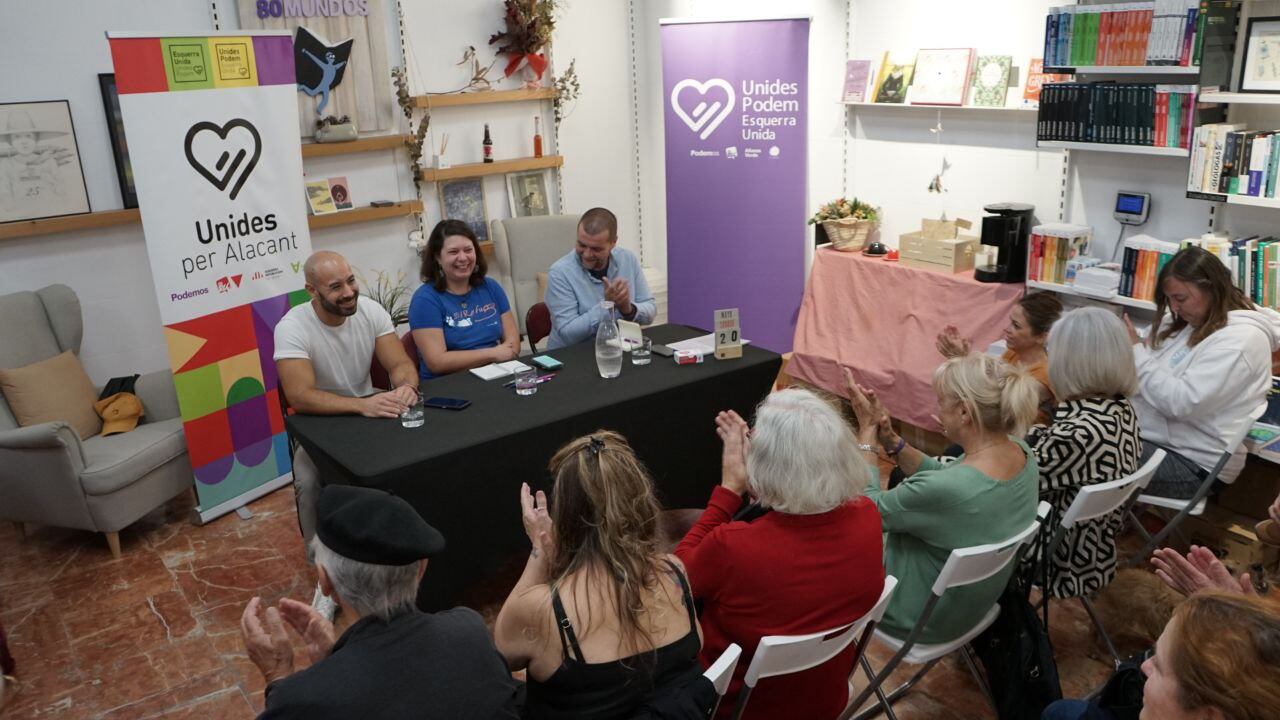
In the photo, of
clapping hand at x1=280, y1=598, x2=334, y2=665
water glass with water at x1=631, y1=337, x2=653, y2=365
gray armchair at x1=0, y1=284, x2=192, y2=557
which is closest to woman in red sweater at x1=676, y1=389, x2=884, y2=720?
clapping hand at x1=280, y1=598, x2=334, y2=665

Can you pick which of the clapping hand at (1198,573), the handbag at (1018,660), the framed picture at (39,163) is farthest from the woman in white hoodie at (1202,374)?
the framed picture at (39,163)

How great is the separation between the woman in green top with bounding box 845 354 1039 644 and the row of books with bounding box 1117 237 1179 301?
1.80 metres

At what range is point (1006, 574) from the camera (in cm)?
258

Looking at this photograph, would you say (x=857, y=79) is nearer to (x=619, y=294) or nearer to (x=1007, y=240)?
(x=1007, y=240)

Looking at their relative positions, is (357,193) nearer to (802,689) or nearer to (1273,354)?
(802,689)

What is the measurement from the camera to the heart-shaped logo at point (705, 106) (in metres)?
5.64

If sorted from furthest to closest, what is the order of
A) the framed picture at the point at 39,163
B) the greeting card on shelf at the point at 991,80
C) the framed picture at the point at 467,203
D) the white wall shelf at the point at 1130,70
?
the framed picture at the point at 467,203
the greeting card on shelf at the point at 991,80
the framed picture at the point at 39,163
the white wall shelf at the point at 1130,70

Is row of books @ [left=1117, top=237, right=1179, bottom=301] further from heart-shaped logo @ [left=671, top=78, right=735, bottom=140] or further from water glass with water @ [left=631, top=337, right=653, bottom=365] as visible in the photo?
heart-shaped logo @ [left=671, top=78, right=735, bottom=140]

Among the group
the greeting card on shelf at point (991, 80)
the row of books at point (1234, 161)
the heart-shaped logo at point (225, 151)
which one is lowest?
the row of books at point (1234, 161)

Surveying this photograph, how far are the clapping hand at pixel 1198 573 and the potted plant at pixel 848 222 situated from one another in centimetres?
345

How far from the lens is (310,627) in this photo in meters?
1.87

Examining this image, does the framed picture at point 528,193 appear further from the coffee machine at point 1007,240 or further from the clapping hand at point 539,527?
the clapping hand at point 539,527

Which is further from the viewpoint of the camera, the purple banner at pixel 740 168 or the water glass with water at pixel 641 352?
the purple banner at pixel 740 168

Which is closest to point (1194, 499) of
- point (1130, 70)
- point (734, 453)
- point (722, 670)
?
point (734, 453)
